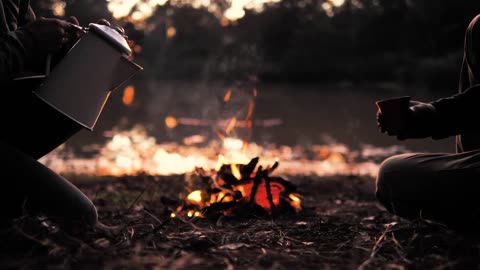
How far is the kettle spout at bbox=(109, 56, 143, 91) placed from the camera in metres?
2.32

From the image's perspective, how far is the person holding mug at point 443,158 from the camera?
7.71 ft

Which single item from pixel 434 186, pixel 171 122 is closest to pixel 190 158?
pixel 171 122

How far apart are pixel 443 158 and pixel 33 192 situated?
187 cm

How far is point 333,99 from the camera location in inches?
784

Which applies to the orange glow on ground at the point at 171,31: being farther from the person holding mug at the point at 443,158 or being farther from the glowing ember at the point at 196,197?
the person holding mug at the point at 443,158

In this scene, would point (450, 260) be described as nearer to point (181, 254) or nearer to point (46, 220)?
point (181, 254)

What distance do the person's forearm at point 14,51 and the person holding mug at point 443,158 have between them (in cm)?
154

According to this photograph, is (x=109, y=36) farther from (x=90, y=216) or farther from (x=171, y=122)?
(x=171, y=122)

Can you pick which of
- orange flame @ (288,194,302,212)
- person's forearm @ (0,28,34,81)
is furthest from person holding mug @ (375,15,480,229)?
person's forearm @ (0,28,34,81)

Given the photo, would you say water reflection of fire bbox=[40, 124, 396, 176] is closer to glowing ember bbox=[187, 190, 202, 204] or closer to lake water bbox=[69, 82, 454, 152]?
lake water bbox=[69, 82, 454, 152]

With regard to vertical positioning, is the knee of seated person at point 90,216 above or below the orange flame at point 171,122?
below

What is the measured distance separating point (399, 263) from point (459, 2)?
18.5m

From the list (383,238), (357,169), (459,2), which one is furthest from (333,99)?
(383,238)

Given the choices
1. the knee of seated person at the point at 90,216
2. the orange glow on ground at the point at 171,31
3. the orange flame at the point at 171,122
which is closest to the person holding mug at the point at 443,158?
the knee of seated person at the point at 90,216
